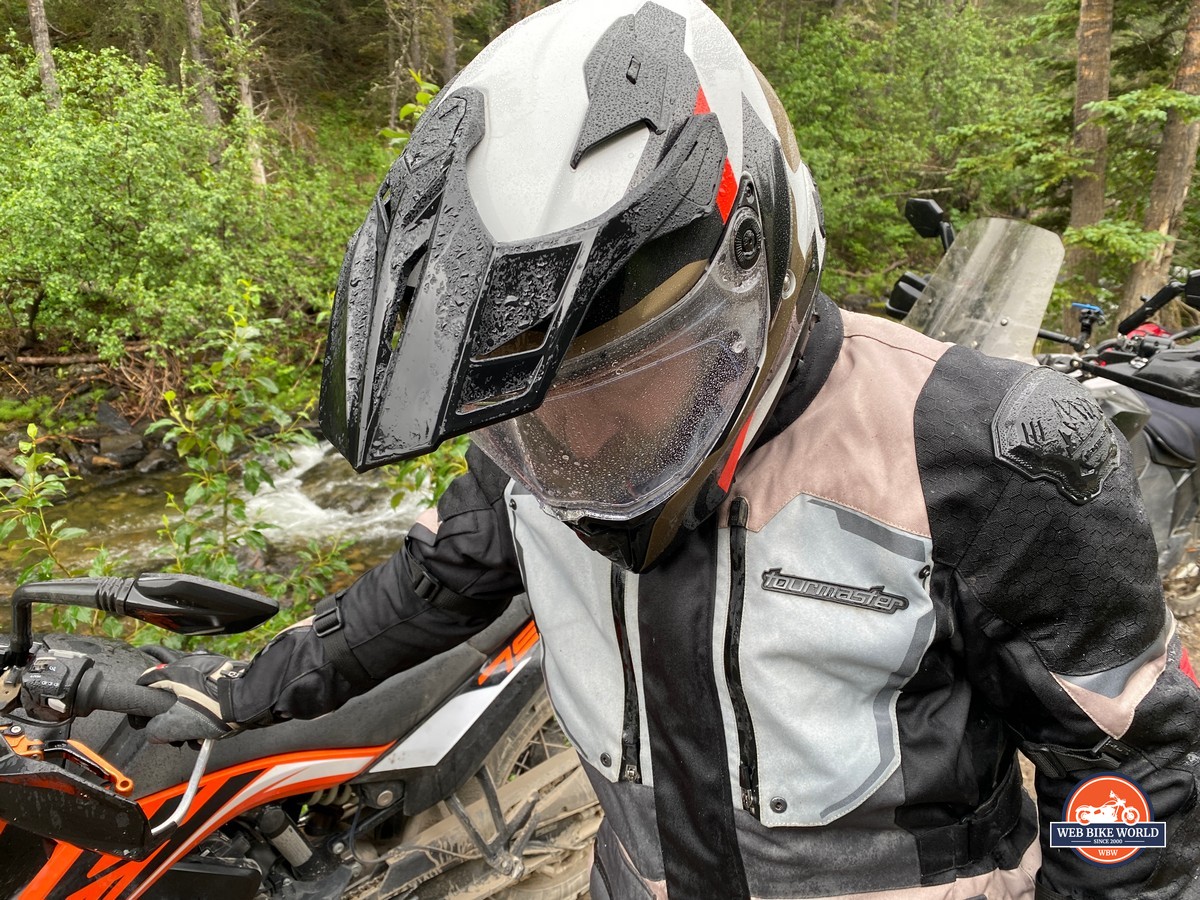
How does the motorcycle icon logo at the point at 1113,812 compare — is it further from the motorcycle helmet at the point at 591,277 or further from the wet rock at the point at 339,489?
the wet rock at the point at 339,489

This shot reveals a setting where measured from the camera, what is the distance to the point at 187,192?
7.71m

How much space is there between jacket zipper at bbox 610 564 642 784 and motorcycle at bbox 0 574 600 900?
0.68 m

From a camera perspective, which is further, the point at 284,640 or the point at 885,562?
the point at 284,640

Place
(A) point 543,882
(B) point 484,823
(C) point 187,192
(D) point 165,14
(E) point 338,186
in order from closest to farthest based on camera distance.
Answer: (B) point 484,823 < (A) point 543,882 < (C) point 187,192 < (D) point 165,14 < (E) point 338,186

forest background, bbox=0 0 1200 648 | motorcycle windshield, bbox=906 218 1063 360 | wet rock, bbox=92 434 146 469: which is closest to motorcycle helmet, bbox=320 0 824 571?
motorcycle windshield, bbox=906 218 1063 360

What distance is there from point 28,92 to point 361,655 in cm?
1103

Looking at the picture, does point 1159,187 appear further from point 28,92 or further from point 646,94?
point 28,92

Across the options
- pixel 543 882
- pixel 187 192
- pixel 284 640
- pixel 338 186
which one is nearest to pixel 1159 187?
pixel 543 882

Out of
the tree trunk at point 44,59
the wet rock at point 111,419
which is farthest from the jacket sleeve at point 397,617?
the tree trunk at point 44,59

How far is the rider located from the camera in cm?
87

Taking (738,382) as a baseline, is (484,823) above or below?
below

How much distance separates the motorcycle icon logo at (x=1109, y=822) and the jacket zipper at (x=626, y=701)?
1.87 ft

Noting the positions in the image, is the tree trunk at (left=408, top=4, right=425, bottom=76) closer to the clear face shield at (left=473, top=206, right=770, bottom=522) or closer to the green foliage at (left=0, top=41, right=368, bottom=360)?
the green foliage at (left=0, top=41, right=368, bottom=360)

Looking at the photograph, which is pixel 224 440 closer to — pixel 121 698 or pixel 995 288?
pixel 121 698
